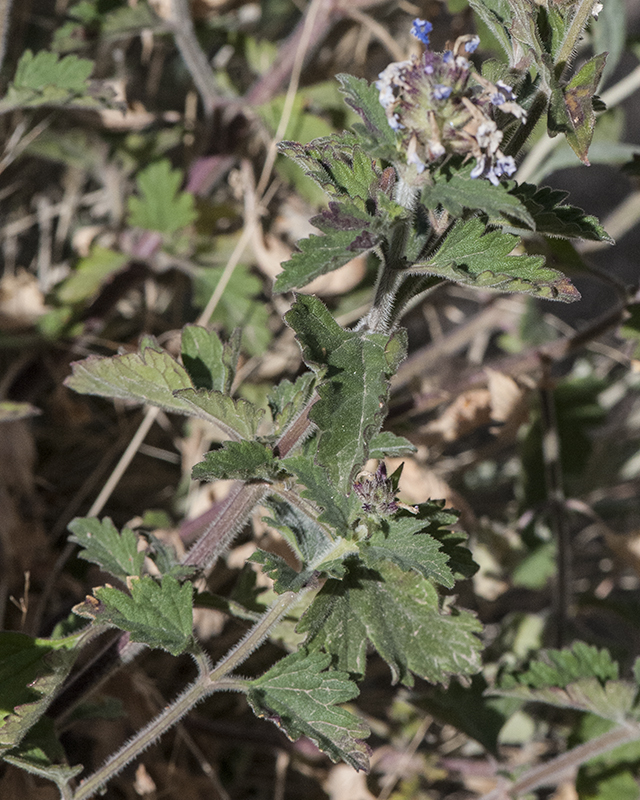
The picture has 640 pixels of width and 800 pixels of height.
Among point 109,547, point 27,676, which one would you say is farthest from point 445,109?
point 27,676

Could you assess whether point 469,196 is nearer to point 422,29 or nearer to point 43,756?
point 422,29

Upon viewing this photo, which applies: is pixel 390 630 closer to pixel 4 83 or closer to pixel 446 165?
pixel 446 165

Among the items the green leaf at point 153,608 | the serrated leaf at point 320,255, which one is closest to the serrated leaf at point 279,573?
the green leaf at point 153,608

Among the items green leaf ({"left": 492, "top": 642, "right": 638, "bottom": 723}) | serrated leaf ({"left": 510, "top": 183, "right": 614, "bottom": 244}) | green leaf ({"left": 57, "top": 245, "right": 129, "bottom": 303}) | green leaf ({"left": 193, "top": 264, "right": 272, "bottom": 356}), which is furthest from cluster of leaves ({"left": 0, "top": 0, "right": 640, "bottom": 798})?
green leaf ({"left": 57, "top": 245, "right": 129, "bottom": 303})

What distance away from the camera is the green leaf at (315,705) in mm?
992

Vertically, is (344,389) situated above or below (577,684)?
above

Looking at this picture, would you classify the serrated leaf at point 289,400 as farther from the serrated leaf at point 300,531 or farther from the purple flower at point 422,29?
the purple flower at point 422,29

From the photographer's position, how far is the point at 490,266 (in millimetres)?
910

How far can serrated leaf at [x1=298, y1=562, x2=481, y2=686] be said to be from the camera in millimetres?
1052

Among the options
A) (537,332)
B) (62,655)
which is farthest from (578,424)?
(62,655)

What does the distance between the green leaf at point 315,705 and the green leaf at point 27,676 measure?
0.26 m

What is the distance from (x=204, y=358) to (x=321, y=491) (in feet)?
1.18

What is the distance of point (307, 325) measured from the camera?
3.05 ft

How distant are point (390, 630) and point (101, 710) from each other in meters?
0.52
